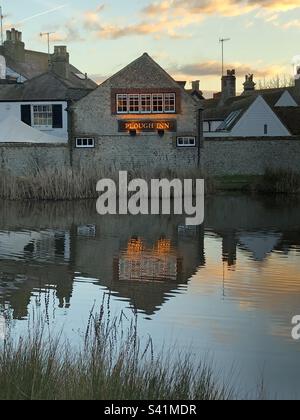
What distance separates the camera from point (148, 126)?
150 feet

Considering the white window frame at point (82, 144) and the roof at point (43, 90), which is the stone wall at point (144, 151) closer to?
the white window frame at point (82, 144)

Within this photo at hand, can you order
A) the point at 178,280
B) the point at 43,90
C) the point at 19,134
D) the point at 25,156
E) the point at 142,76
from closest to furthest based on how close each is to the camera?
the point at 178,280
the point at 19,134
the point at 25,156
the point at 142,76
the point at 43,90

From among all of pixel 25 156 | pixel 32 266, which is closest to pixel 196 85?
pixel 25 156

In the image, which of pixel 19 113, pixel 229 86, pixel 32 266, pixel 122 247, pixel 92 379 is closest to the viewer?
pixel 92 379

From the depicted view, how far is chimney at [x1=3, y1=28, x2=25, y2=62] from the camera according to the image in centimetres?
6606

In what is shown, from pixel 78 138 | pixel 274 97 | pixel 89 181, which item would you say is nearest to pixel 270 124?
pixel 274 97

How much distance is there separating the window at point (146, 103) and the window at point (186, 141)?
200cm

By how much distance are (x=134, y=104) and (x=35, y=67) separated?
2826 centimetres

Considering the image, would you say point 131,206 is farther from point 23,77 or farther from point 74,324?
point 23,77

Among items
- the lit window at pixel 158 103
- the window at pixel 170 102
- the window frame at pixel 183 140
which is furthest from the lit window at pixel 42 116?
the window frame at pixel 183 140

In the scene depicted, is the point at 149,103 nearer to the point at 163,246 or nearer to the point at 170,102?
the point at 170,102

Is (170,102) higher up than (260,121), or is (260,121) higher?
(170,102)

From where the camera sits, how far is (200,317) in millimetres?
11477

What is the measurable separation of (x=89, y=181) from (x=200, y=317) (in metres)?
24.2
